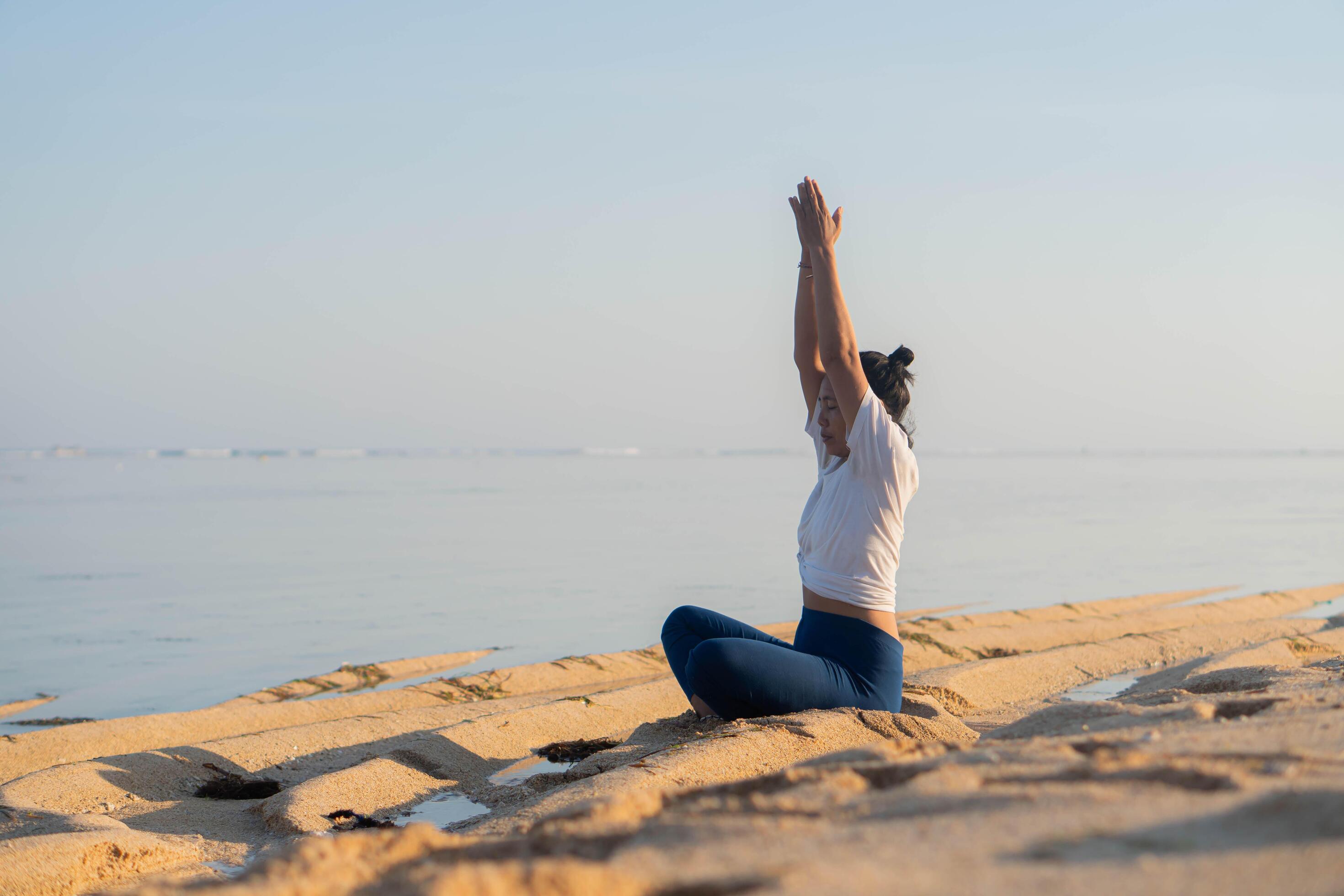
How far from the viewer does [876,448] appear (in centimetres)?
319

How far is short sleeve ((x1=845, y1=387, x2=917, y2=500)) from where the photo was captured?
125 inches

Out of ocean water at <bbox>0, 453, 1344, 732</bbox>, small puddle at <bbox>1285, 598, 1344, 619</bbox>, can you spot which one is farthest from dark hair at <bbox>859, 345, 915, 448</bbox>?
small puddle at <bbox>1285, 598, 1344, 619</bbox>

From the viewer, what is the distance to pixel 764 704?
334cm

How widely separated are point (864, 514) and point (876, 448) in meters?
0.24

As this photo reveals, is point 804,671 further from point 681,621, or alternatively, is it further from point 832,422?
point 832,422

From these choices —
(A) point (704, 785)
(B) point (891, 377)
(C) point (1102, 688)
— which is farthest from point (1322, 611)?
(A) point (704, 785)

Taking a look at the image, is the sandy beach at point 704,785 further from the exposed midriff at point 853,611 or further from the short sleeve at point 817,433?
the short sleeve at point 817,433

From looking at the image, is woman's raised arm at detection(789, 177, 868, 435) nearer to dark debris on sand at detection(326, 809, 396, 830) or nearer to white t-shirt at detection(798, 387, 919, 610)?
white t-shirt at detection(798, 387, 919, 610)

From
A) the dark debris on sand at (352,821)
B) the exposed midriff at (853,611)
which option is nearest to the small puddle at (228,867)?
the dark debris on sand at (352,821)

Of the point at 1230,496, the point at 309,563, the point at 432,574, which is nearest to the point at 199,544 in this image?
the point at 309,563

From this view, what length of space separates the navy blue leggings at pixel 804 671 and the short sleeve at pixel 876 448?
20.5 inches

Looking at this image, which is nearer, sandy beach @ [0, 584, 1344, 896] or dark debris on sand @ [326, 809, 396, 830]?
sandy beach @ [0, 584, 1344, 896]

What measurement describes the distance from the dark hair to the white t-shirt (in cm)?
11

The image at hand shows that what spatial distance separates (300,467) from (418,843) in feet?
179
